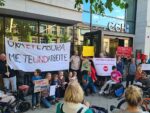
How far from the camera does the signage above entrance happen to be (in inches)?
804

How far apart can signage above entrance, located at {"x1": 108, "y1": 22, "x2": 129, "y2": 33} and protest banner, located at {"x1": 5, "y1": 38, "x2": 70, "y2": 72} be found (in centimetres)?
945

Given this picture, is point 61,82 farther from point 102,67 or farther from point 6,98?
point 6,98

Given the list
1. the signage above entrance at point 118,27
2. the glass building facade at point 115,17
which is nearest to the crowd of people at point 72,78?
the glass building facade at point 115,17

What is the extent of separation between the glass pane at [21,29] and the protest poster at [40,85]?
3669mm

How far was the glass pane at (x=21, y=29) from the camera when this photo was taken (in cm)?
1243

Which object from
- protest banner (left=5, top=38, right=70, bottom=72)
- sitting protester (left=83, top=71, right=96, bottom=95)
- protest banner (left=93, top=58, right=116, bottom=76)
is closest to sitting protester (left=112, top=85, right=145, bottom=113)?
protest banner (left=5, top=38, right=70, bottom=72)

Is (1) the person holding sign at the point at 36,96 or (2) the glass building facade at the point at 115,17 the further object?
(2) the glass building facade at the point at 115,17

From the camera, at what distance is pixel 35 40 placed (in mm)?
13750

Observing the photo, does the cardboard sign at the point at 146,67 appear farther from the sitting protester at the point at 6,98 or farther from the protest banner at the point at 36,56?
the sitting protester at the point at 6,98

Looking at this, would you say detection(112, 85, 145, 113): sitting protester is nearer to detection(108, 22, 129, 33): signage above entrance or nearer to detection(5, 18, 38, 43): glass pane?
detection(5, 18, 38, 43): glass pane

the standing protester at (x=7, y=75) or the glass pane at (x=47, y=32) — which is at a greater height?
the glass pane at (x=47, y=32)

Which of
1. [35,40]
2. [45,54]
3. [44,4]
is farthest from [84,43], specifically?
[45,54]

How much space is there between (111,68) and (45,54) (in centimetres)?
370

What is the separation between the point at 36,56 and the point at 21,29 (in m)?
2.93
